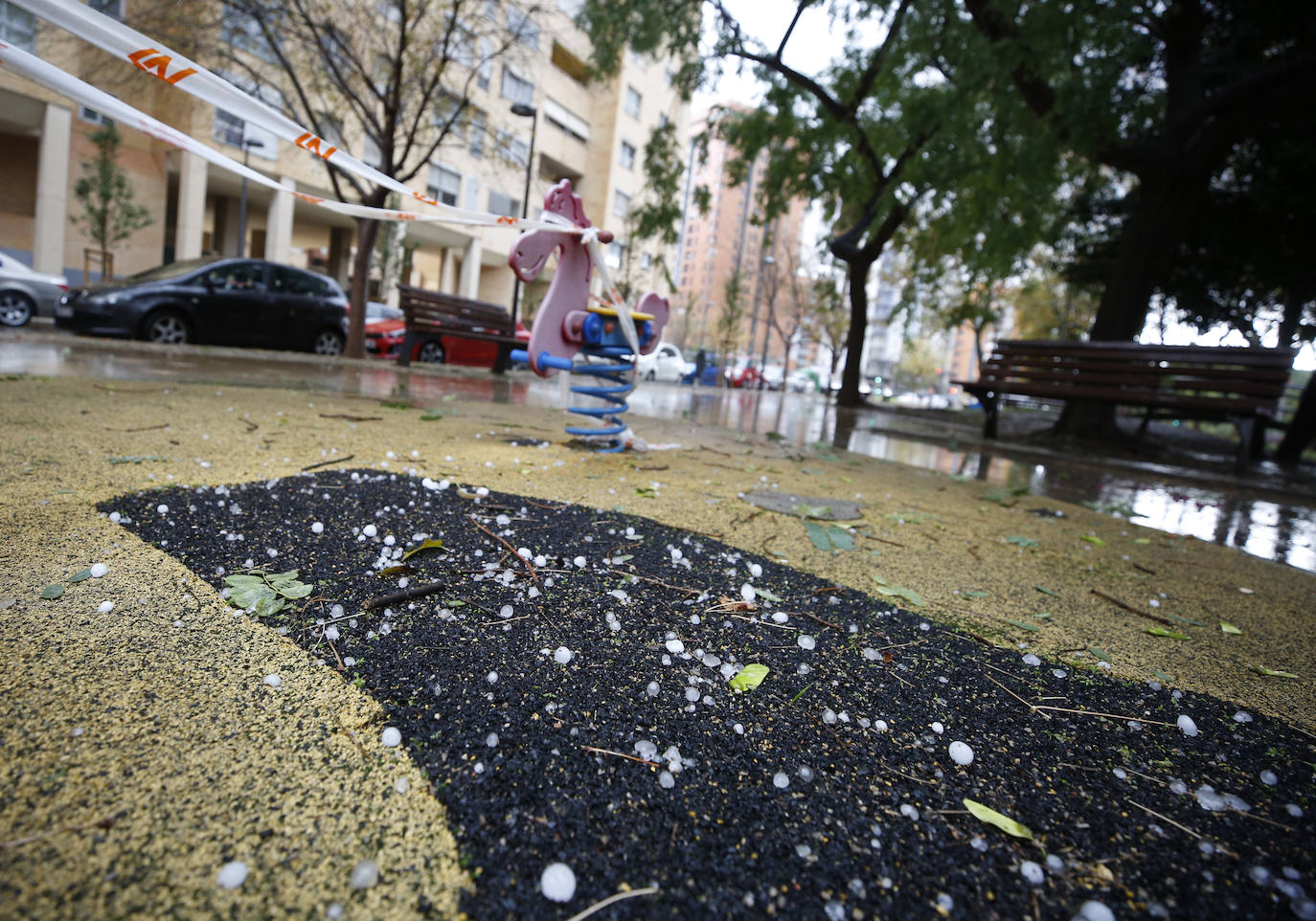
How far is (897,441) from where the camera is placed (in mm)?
Answer: 8406

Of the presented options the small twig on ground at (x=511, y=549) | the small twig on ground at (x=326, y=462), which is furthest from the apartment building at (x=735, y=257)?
the small twig on ground at (x=511, y=549)

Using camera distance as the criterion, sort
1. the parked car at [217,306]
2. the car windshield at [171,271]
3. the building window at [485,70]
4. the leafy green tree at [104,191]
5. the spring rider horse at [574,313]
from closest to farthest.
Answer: the spring rider horse at [574,313] < the parked car at [217,306] < the car windshield at [171,271] < the building window at [485,70] < the leafy green tree at [104,191]

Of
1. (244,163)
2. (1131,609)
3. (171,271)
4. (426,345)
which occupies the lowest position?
(1131,609)

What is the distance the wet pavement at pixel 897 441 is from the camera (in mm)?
4613

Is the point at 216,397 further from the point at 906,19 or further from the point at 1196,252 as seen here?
→ the point at 1196,252

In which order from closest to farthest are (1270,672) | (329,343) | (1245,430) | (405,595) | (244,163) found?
1. (405,595)
2. (1270,672)
3. (1245,430)
4. (329,343)
5. (244,163)

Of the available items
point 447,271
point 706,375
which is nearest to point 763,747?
point 706,375

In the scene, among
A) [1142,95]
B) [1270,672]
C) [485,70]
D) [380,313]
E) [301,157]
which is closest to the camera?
[1270,672]

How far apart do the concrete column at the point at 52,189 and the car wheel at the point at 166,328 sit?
14.0m

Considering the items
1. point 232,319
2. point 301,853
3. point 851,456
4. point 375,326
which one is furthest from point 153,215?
point 301,853

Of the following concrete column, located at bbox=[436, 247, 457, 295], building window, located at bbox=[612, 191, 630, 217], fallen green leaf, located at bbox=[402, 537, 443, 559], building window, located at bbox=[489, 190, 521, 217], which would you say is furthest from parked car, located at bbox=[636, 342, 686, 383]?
fallen green leaf, located at bbox=[402, 537, 443, 559]

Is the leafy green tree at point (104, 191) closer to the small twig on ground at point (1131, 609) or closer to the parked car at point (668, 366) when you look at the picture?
the parked car at point (668, 366)

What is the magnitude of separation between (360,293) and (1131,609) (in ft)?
42.2

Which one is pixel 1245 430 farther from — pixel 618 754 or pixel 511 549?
pixel 618 754
